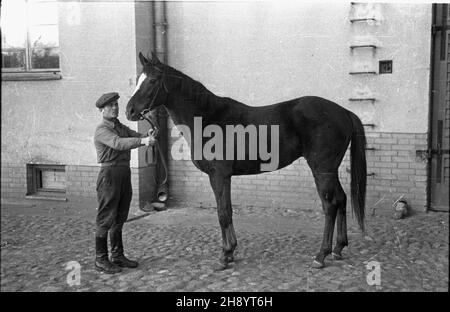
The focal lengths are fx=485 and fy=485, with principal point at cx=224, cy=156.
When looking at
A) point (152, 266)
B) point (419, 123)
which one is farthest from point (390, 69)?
point (152, 266)

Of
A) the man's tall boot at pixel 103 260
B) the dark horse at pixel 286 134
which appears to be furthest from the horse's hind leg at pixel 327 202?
the man's tall boot at pixel 103 260

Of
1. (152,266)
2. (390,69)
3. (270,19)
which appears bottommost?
(152,266)

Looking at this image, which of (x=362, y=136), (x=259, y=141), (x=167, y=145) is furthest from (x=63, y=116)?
(x=362, y=136)

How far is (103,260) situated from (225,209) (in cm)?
128

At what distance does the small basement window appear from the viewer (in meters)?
8.02

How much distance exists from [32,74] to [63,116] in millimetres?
859

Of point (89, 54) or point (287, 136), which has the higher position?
point (89, 54)

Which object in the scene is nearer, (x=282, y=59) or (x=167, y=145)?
(x=282, y=59)

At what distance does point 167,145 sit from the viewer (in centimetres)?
775

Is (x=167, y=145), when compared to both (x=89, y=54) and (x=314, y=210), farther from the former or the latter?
(x=314, y=210)

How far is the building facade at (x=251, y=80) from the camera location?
6.61m

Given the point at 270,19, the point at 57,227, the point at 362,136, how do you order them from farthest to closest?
the point at 270,19 < the point at 57,227 < the point at 362,136

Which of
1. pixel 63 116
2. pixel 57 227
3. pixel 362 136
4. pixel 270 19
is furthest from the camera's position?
pixel 63 116

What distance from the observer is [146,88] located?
4.52 metres
